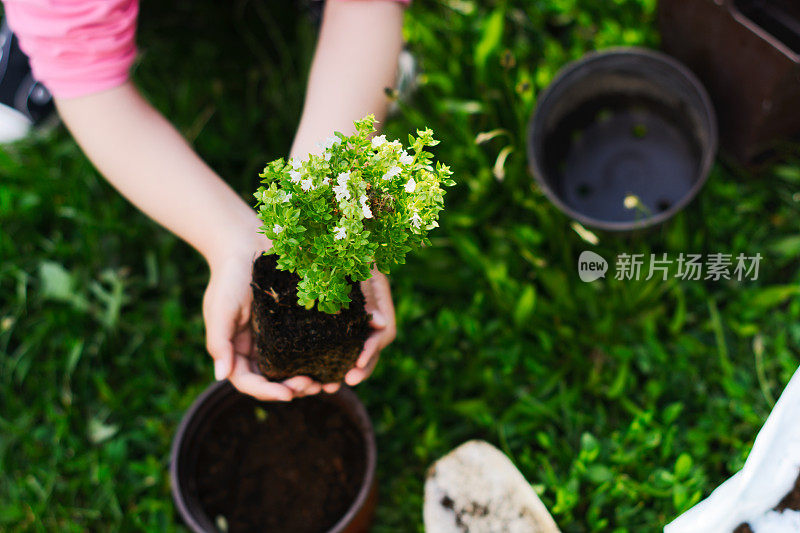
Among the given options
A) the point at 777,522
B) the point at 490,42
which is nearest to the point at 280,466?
the point at 777,522

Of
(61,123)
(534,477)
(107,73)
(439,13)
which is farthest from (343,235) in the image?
(61,123)

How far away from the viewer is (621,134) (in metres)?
2.17

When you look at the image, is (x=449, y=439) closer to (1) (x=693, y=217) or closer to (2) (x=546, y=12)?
(1) (x=693, y=217)

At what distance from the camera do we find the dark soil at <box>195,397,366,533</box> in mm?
1613

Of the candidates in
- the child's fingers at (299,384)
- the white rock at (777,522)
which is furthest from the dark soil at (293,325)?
the white rock at (777,522)

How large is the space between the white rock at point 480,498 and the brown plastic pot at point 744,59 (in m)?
1.22

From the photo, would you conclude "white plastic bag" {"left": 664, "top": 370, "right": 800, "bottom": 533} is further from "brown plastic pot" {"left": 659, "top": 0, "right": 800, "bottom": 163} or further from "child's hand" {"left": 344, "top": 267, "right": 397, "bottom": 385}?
"brown plastic pot" {"left": 659, "top": 0, "right": 800, "bottom": 163}

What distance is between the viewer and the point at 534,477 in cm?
164

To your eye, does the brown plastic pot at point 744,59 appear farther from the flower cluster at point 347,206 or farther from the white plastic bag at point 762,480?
the flower cluster at point 347,206

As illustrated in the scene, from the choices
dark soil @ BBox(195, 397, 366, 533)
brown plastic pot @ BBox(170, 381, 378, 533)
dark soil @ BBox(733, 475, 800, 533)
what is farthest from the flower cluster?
dark soil @ BBox(733, 475, 800, 533)

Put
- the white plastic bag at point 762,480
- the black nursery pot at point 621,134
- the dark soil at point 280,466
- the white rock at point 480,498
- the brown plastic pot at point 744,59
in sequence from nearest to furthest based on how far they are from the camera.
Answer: the white plastic bag at point 762,480 → the white rock at point 480,498 → the dark soil at point 280,466 → the brown plastic pot at point 744,59 → the black nursery pot at point 621,134

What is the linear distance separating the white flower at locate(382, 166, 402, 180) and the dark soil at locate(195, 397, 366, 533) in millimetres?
885

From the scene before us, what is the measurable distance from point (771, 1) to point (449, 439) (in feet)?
5.36

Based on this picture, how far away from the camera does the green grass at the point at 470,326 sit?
170 centimetres
